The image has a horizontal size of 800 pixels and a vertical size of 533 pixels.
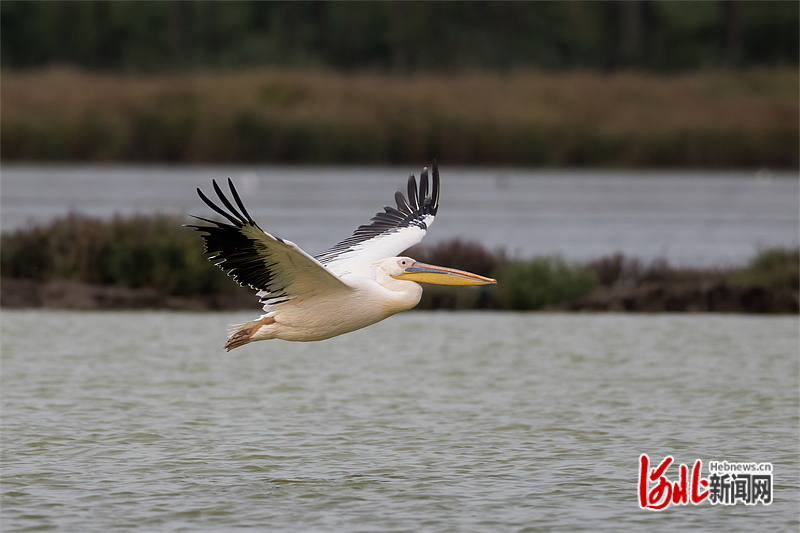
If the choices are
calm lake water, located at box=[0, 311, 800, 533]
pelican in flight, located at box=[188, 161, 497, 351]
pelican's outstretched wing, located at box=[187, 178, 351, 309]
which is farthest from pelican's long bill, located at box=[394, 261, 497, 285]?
calm lake water, located at box=[0, 311, 800, 533]

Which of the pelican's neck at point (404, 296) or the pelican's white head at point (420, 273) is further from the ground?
the pelican's white head at point (420, 273)

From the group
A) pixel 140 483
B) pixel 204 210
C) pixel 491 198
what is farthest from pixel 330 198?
pixel 140 483

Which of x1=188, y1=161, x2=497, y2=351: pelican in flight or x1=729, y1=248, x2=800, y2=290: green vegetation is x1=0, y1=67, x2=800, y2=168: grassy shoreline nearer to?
x1=729, y1=248, x2=800, y2=290: green vegetation

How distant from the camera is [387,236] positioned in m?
10.2

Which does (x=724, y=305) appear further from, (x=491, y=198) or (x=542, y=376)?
(x=491, y=198)

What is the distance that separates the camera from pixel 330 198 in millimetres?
27859

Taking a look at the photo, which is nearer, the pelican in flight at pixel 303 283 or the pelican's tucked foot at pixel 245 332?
the pelican in flight at pixel 303 283

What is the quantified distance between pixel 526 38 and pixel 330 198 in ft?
79.9

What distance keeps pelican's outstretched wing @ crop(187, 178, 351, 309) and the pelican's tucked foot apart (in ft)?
0.51

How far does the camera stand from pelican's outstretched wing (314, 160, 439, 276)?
979cm

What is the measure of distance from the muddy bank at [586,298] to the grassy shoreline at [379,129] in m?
16.4

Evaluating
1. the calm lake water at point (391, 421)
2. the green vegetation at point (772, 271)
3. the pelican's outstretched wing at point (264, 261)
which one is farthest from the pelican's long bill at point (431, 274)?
the green vegetation at point (772, 271)

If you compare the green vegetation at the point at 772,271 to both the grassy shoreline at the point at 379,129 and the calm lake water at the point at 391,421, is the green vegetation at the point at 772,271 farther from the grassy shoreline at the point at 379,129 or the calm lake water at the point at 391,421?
the grassy shoreline at the point at 379,129

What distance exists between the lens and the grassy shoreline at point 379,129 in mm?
32719
